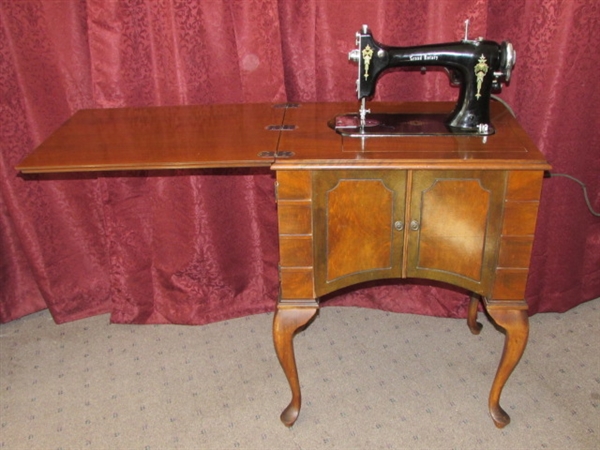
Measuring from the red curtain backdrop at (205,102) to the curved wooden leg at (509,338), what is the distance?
0.57m

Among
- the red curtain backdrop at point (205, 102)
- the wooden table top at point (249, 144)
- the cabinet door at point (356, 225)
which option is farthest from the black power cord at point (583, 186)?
the cabinet door at point (356, 225)

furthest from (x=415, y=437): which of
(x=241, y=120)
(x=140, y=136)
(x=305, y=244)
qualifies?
(x=140, y=136)

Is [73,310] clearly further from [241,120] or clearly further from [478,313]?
[478,313]

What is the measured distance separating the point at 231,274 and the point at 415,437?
966 millimetres

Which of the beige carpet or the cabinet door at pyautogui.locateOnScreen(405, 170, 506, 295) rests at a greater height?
the cabinet door at pyautogui.locateOnScreen(405, 170, 506, 295)

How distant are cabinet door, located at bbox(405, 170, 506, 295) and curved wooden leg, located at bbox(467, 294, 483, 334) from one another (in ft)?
1.98

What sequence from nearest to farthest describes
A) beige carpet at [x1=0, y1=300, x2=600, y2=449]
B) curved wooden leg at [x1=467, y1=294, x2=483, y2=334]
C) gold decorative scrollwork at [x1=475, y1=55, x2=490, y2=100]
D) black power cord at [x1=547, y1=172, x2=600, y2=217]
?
1. gold decorative scrollwork at [x1=475, y1=55, x2=490, y2=100]
2. beige carpet at [x1=0, y1=300, x2=600, y2=449]
3. black power cord at [x1=547, y1=172, x2=600, y2=217]
4. curved wooden leg at [x1=467, y1=294, x2=483, y2=334]

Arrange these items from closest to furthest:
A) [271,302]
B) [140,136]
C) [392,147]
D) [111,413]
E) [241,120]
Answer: [392,147]
[140,136]
[241,120]
[111,413]
[271,302]

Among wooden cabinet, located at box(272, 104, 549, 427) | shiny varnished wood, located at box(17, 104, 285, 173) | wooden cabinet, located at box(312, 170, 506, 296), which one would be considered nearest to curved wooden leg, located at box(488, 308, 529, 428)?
wooden cabinet, located at box(272, 104, 549, 427)

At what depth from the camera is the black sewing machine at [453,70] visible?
1700mm

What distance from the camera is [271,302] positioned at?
2.56m

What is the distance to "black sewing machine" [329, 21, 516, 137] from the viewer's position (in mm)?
1700

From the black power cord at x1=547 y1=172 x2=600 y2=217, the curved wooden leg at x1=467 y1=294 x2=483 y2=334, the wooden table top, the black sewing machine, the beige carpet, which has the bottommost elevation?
the beige carpet

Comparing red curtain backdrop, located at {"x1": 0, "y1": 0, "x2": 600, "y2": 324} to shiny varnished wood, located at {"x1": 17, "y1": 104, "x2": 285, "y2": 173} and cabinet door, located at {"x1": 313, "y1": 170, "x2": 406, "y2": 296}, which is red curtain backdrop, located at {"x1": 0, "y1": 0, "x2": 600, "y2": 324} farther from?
cabinet door, located at {"x1": 313, "y1": 170, "x2": 406, "y2": 296}
